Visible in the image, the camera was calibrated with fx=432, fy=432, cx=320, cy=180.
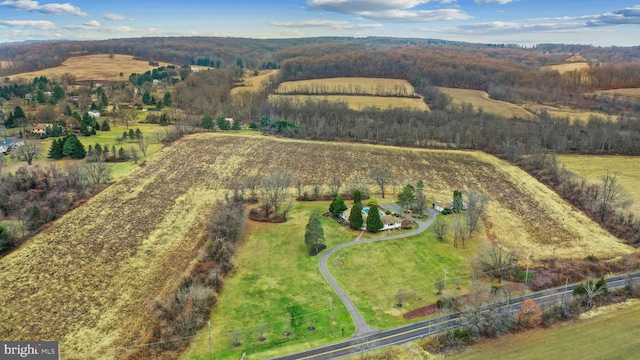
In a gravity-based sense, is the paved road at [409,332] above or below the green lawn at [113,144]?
below

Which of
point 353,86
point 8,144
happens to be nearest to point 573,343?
point 8,144

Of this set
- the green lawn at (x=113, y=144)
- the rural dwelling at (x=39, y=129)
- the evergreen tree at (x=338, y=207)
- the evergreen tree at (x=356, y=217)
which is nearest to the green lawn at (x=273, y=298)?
the evergreen tree at (x=356, y=217)

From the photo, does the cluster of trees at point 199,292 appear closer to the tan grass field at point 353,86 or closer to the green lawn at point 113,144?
the green lawn at point 113,144

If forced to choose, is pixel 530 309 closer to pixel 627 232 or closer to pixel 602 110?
pixel 627 232

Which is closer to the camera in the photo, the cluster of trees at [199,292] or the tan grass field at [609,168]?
the cluster of trees at [199,292]

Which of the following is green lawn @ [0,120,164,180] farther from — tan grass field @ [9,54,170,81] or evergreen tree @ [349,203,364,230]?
tan grass field @ [9,54,170,81]

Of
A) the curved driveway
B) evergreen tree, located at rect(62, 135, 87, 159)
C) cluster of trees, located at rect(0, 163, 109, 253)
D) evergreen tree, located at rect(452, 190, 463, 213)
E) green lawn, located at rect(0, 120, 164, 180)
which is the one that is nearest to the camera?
the curved driveway

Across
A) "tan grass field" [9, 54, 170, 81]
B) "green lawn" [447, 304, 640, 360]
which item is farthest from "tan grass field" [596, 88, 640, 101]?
"tan grass field" [9, 54, 170, 81]

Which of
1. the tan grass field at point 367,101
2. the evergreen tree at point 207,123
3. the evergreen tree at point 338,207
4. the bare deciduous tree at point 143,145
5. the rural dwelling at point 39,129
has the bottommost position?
the evergreen tree at point 338,207
